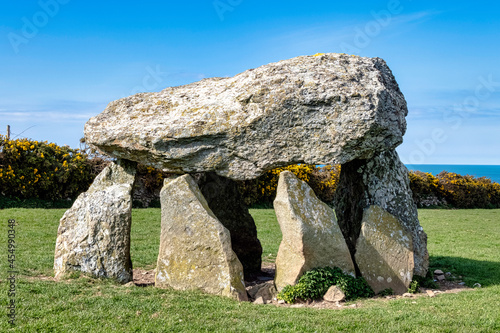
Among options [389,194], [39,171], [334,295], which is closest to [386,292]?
[334,295]

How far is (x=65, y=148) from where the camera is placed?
20.7 m

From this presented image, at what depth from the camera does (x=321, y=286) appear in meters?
8.42

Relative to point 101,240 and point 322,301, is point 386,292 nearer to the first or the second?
point 322,301

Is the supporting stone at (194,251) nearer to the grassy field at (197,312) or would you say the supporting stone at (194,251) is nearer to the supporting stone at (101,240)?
the grassy field at (197,312)

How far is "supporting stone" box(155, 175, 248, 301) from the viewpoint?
8.34 m

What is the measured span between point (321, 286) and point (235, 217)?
416 centimetres

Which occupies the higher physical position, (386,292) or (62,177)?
(62,177)

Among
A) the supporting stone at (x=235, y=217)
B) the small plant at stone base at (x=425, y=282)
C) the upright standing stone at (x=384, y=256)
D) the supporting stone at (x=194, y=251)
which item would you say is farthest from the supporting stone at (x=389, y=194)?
the supporting stone at (x=194, y=251)

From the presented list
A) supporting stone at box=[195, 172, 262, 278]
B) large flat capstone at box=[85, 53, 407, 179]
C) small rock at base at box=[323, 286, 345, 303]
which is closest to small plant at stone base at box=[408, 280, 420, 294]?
small rock at base at box=[323, 286, 345, 303]

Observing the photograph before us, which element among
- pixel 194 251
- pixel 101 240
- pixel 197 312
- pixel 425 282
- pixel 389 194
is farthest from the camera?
pixel 389 194

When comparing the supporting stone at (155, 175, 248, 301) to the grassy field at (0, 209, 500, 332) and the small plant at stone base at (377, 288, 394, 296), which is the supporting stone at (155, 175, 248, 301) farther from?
the small plant at stone base at (377, 288, 394, 296)

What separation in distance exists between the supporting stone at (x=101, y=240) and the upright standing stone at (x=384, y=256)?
4.58 m

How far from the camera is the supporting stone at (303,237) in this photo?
8.52 meters

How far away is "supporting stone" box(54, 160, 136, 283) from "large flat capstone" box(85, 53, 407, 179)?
112 cm
